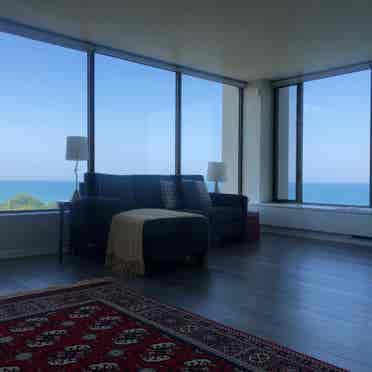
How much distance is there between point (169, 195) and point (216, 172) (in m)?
1.17

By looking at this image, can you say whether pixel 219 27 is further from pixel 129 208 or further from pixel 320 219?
pixel 320 219

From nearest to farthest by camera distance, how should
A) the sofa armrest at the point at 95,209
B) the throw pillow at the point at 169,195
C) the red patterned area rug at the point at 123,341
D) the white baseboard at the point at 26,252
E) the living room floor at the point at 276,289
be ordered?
the red patterned area rug at the point at 123,341 → the living room floor at the point at 276,289 → the sofa armrest at the point at 95,209 → the white baseboard at the point at 26,252 → the throw pillow at the point at 169,195

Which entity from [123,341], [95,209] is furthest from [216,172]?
[123,341]

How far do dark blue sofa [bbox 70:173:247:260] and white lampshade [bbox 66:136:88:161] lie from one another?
0.32 m

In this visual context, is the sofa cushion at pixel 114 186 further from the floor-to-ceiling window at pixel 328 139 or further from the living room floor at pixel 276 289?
the floor-to-ceiling window at pixel 328 139

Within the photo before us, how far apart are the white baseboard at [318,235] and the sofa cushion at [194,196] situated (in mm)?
1465

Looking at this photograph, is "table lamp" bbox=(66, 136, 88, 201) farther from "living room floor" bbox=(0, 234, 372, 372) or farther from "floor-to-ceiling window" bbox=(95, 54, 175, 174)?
"living room floor" bbox=(0, 234, 372, 372)

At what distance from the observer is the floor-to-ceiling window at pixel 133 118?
16.8 ft

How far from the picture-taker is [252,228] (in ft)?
18.6

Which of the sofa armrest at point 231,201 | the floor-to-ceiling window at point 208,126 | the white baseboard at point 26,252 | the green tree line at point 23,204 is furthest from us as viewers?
the floor-to-ceiling window at point 208,126

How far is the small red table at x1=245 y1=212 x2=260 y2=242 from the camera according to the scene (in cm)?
562

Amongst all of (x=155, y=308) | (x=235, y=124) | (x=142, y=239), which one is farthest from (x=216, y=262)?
(x=235, y=124)

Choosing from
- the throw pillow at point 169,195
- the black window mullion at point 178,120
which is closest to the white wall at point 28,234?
the throw pillow at point 169,195

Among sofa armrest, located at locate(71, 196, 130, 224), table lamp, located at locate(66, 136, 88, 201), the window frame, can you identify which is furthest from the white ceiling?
sofa armrest, located at locate(71, 196, 130, 224)
